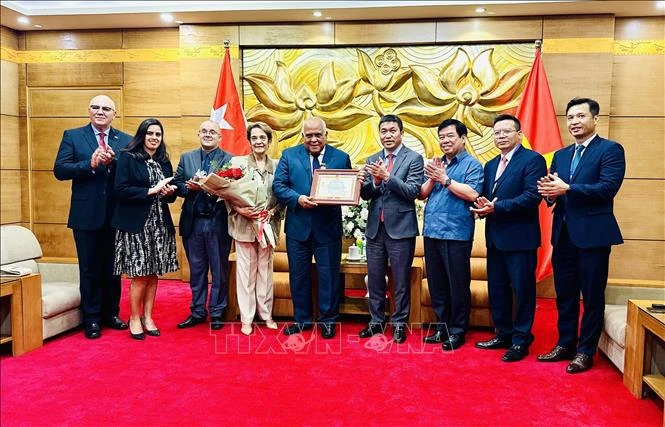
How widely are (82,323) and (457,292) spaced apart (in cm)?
261

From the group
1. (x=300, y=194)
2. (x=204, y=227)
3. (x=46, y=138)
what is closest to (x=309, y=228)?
(x=300, y=194)

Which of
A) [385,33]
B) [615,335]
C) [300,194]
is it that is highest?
[385,33]

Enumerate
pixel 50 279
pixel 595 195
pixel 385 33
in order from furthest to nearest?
pixel 385 33 → pixel 50 279 → pixel 595 195

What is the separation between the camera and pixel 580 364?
2984 millimetres

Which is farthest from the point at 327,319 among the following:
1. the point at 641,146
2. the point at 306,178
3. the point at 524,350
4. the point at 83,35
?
the point at 83,35

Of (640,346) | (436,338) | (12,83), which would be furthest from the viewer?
(12,83)

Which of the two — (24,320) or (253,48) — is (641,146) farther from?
(24,320)

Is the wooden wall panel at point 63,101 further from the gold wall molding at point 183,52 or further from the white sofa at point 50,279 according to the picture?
the white sofa at point 50,279

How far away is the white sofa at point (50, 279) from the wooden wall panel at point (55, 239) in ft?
6.58

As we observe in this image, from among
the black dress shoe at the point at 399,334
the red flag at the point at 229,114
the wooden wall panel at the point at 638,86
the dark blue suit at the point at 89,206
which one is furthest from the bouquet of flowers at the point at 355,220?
the wooden wall panel at the point at 638,86

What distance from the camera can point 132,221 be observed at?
343cm

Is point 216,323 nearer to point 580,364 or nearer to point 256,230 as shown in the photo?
point 256,230

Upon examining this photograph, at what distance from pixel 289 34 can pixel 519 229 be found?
3.34 meters

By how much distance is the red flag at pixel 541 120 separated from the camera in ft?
16.0
